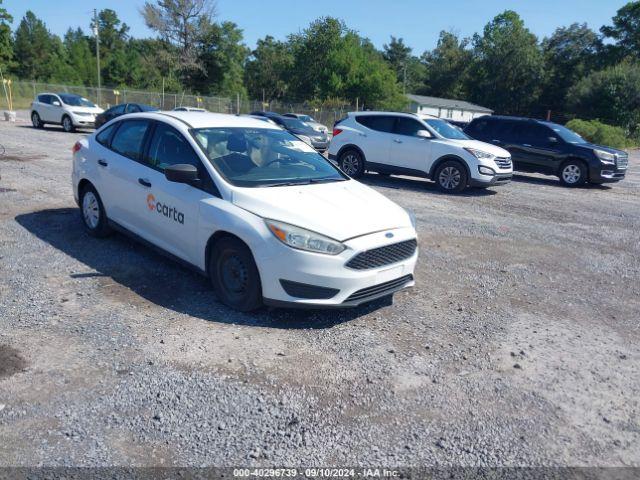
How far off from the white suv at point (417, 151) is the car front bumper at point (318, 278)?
8.20m

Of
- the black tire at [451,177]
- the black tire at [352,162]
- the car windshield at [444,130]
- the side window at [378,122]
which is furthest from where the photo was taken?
the black tire at [352,162]

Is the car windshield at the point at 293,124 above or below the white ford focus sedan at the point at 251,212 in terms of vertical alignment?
above

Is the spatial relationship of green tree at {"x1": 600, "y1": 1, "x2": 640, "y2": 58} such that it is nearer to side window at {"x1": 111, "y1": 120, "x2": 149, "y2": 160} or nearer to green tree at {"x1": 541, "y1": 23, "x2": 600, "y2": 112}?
green tree at {"x1": 541, "y1": 23, "x2": 600, "y2": 112}

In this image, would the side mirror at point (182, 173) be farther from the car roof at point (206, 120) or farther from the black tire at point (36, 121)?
the black tire at point (36, 121)

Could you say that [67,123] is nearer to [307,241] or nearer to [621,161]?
[621,161]

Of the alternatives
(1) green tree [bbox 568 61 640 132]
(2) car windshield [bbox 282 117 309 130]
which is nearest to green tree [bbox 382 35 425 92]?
(1) green tree [bbox 568 61 640 132]

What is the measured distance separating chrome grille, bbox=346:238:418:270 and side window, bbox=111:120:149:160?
295 centimetres

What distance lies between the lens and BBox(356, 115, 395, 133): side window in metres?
13.2

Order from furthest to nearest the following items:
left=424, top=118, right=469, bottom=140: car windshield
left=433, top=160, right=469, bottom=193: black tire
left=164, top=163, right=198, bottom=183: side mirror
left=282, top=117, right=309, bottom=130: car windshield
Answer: left=282, top=117, right=309, bottom=130: car windshield → left=424, top=118, right=469, bottom=140: car windshield → left=433, top=160, right=469, bottom=193: black tire → left=164, top=163, right=198, bottom=183: side mirror

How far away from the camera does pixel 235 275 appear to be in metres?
4.71

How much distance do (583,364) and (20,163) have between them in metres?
12.8

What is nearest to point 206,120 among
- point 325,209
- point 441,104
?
point 325,209

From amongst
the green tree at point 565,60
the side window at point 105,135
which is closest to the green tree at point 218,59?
the green tree at point 565,60

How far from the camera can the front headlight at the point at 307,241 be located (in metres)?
4.32
